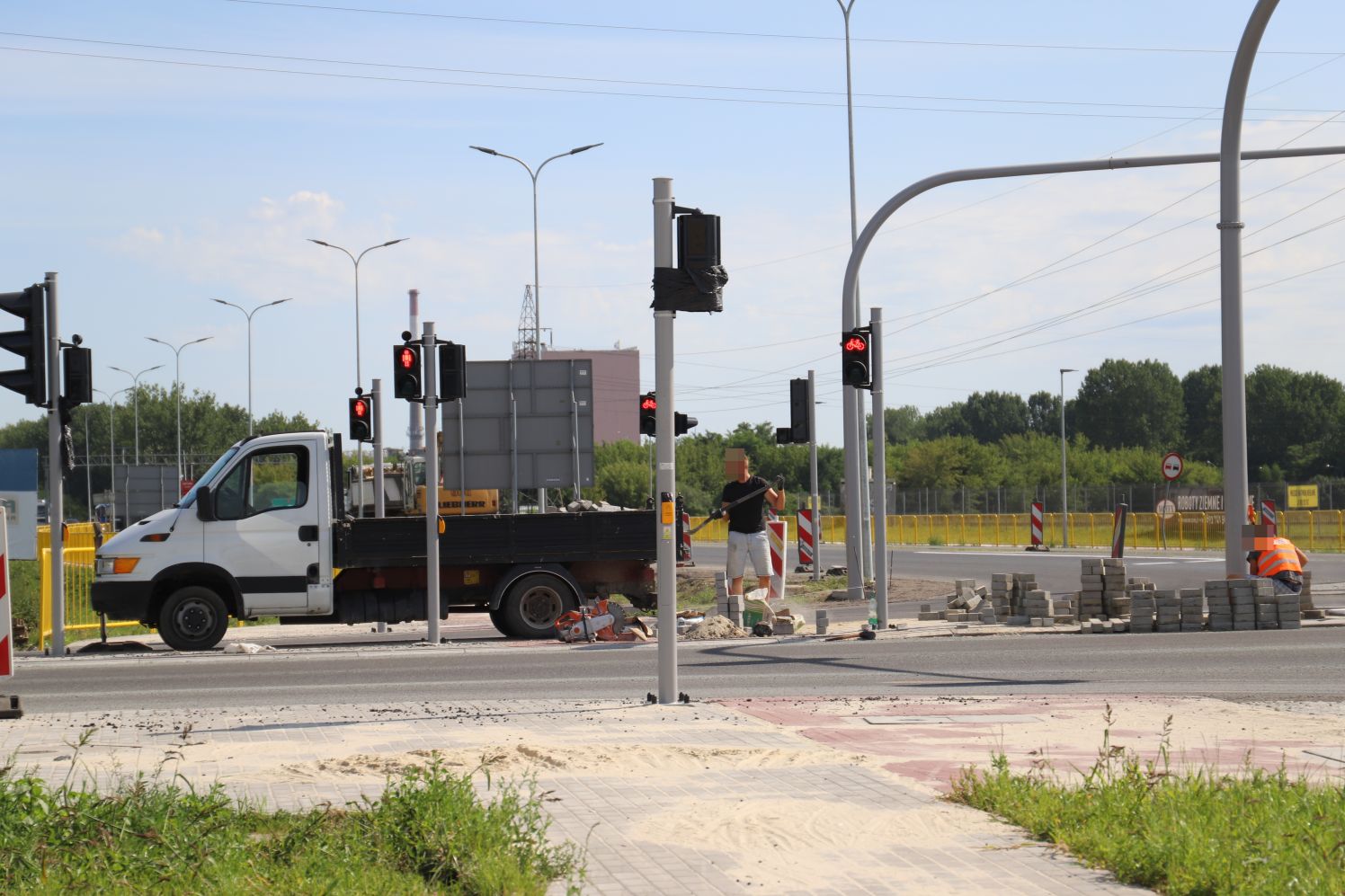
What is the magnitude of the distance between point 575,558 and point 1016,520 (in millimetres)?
45479

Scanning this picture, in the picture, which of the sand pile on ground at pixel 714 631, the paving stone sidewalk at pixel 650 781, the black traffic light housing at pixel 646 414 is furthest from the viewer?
the black traffic light housing at pixel 646 414

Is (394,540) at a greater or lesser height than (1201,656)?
greater

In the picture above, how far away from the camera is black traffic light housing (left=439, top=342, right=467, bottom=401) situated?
18.7m

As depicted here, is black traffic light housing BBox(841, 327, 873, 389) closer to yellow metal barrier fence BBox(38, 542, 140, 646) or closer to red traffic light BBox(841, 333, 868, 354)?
red traffic light BBox(841, 333, 868, 354)

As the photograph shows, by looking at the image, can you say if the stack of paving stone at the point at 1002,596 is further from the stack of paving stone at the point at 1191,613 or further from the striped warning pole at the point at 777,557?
the striped warning pole at the point at 777,557

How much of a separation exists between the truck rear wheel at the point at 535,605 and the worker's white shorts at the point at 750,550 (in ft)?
6.49

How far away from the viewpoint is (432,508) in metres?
17.8

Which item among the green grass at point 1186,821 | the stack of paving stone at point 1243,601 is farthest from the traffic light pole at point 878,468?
the green grass at point 1186,821

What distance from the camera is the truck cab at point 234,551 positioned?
1736cm

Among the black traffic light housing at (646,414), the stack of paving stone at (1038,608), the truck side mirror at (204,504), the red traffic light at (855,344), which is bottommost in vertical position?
the stack of paving stone at (1038,608)

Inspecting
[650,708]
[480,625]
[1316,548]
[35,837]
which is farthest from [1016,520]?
[35,837]

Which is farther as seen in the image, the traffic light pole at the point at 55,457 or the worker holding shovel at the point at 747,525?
the worker holding shovel at the point at 747,525

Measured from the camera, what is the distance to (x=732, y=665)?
1453cm

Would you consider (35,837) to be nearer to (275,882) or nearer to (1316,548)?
(275,882)
